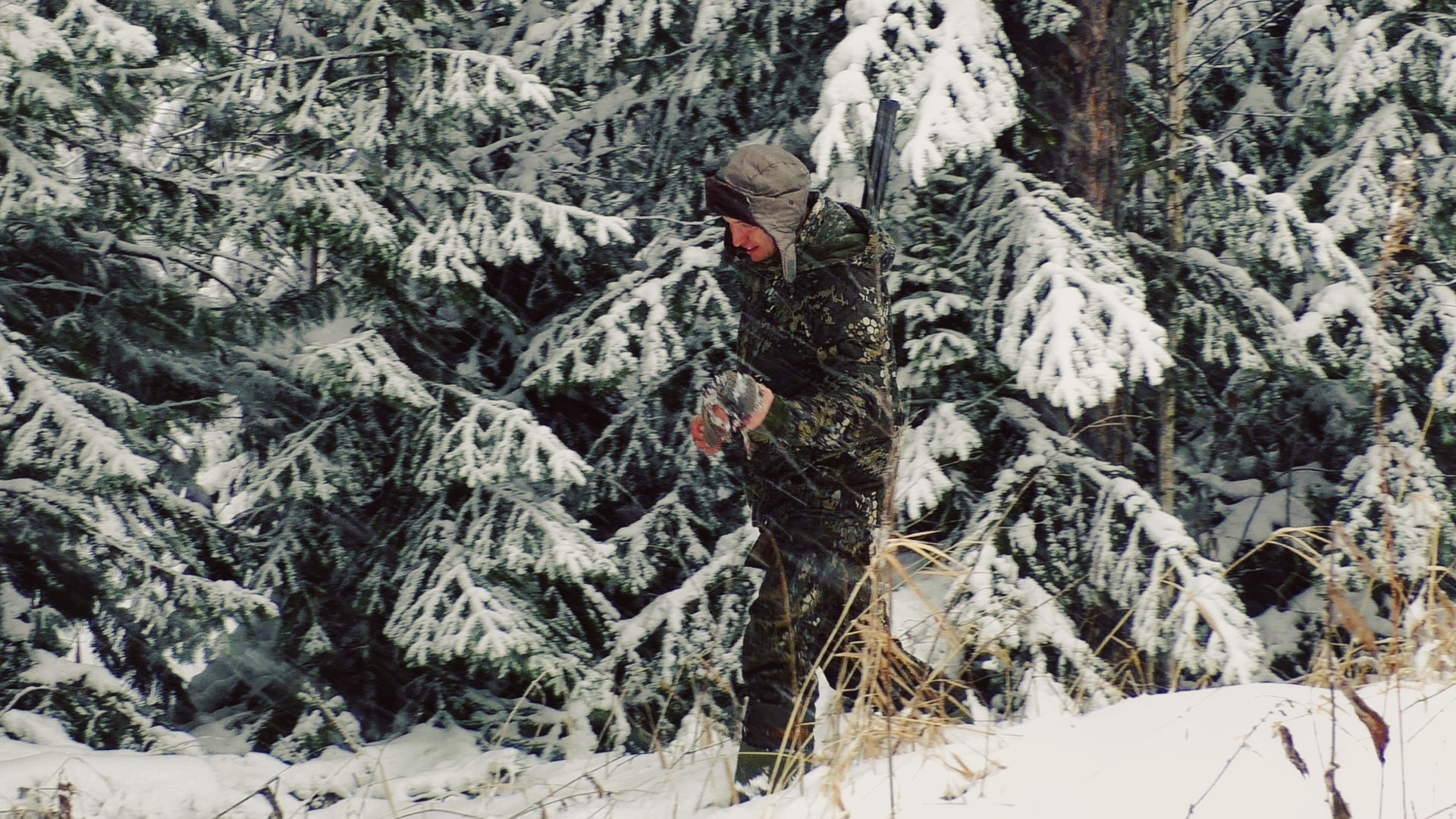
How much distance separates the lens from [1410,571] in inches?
196

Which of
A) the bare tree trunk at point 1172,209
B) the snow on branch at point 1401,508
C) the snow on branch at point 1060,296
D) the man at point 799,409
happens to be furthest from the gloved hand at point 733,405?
the snow on branch at point 1401,508

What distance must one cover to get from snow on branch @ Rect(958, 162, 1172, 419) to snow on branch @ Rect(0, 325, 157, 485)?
11.7ft

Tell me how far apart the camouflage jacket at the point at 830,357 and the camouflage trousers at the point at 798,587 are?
0.22 feet

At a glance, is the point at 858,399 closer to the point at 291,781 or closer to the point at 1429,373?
the point at 291,781

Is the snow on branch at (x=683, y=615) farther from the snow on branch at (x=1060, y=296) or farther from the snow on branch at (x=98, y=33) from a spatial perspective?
the snow on branch at (x=98, y=33)

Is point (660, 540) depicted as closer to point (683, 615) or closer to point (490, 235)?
point (683, 615)

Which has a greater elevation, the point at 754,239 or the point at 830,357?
the point at 754,239

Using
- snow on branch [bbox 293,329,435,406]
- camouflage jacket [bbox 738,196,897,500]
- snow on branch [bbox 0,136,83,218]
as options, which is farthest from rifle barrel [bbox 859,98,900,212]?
snow on branch [bbox 0,136,83,218]

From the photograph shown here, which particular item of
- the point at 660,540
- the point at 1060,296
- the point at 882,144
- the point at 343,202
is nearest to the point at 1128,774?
the point at 1060,296

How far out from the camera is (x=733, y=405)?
2.68m

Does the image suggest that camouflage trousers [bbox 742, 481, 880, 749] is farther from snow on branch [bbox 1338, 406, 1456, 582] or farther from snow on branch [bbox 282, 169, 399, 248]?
snow on branch [bbox 1338, 406, 1456, 582]

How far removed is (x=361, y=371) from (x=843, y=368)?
2.65 metres

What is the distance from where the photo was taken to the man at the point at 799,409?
2746 mm

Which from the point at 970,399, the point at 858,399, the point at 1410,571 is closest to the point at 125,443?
the point at 858,399
